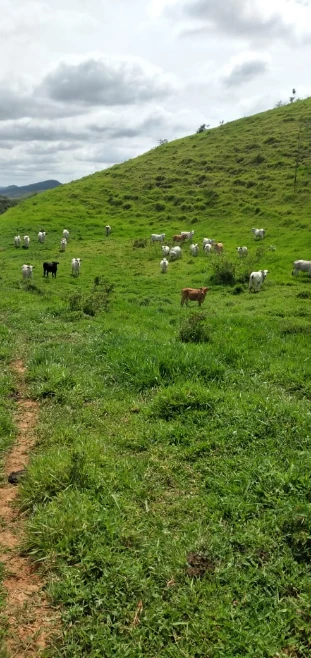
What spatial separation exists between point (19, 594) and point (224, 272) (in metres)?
18.4

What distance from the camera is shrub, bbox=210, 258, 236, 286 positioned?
2084cm

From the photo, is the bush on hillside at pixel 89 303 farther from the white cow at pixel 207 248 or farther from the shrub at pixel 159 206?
the shrub at pixel 159 206

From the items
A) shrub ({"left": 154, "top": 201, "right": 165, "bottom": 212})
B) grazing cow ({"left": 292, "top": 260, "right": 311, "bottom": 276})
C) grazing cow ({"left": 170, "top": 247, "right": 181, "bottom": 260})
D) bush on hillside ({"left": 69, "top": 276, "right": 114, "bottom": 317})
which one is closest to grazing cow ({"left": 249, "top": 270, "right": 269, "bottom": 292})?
grazing cow ({"left": 292, "top": 260, "right": 311, "bottom": 276})

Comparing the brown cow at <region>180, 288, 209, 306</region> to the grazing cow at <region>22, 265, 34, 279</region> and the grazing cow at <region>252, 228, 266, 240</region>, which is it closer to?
the grazing cow at <region>22, 265, 34, 279</region>

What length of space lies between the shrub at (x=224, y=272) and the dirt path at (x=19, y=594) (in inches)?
652

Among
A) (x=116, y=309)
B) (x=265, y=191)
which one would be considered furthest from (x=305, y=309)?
(x=265, y=191)

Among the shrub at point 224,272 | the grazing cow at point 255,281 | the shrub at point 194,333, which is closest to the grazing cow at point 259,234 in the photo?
the shrub at point 224,272

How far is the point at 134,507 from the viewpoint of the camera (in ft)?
15.8

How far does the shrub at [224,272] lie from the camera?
68.4 feet

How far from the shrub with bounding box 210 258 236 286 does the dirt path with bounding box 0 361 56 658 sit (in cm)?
1656

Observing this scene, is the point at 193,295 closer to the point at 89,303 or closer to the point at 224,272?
the point at 89,303

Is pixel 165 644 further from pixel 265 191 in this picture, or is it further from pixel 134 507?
pixel 265 191

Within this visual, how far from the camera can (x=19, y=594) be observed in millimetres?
3842

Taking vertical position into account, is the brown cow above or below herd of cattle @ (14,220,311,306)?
below
